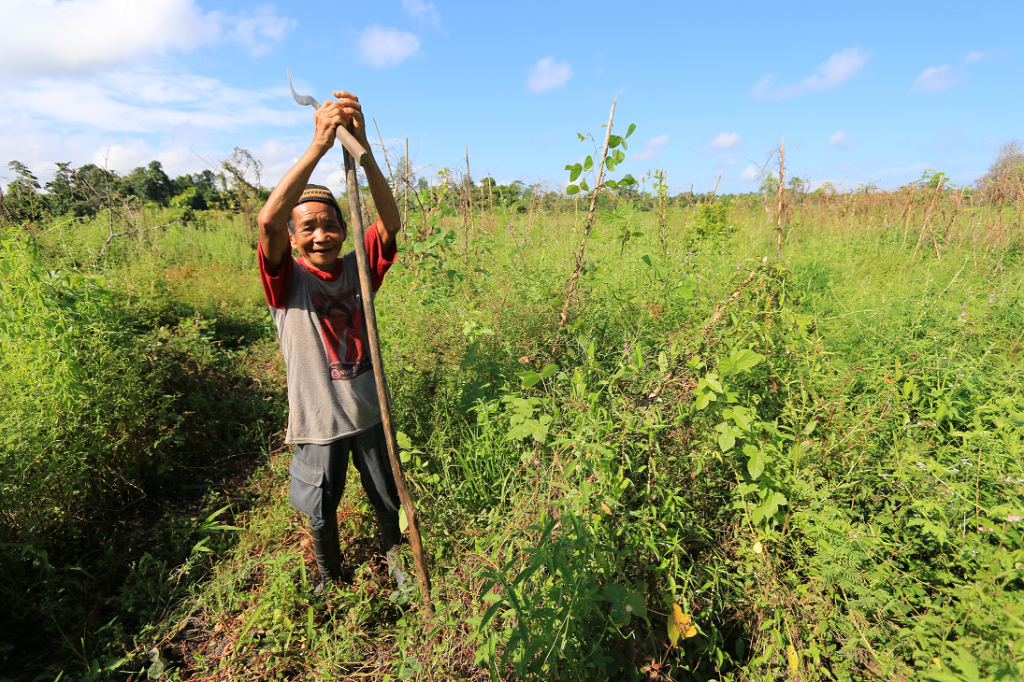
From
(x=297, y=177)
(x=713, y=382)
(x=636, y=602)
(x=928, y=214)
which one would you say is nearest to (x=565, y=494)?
(x=636, y=602)

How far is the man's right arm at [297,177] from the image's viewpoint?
65.1 inches

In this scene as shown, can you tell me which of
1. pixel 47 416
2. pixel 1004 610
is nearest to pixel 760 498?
pixel 1004 610

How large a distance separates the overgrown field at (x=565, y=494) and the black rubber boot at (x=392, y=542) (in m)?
0.10

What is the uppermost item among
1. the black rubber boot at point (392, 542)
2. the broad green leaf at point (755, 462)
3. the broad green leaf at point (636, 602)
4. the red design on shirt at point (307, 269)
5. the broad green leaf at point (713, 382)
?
the red design on shirt at point (307, 269)

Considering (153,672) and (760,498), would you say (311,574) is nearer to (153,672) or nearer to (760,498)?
(153,672)

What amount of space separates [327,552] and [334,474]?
1.35 ft

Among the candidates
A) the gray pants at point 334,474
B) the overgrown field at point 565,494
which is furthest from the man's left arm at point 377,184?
the gray pants at point 334,474

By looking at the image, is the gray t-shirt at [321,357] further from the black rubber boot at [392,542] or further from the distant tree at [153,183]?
the distant tree at [153,183]

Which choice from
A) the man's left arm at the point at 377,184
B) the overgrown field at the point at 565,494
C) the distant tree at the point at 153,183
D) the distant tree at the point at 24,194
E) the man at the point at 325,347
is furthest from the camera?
the distant tree at the point at 153,183

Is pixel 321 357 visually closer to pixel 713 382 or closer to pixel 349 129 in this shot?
pixel 349 129

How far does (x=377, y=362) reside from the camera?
68.2 inches

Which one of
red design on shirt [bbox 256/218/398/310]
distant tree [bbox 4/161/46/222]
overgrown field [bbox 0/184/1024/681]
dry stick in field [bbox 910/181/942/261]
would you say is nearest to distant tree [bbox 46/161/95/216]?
distant tree [bbox 4/161/46/222]

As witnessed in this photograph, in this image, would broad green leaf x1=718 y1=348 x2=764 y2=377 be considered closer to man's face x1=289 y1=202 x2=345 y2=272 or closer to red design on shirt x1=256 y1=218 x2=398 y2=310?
red design on shirt x1=256 y1=218 x2=398 y2=310

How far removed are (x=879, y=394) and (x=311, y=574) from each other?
2.90 metres
